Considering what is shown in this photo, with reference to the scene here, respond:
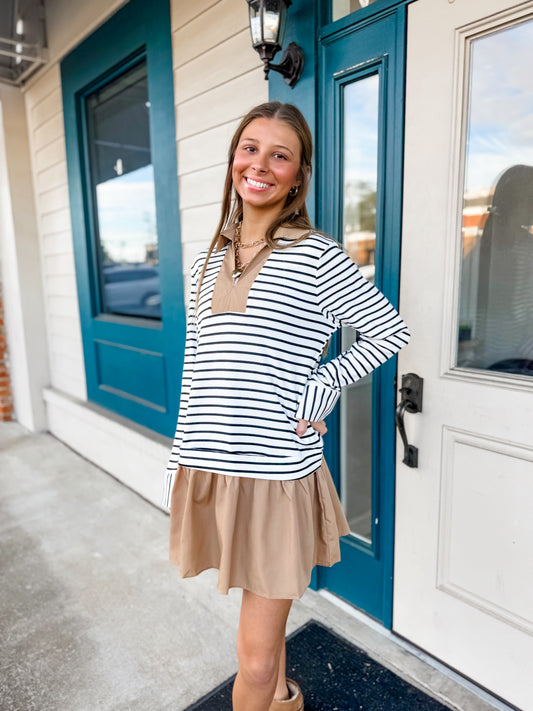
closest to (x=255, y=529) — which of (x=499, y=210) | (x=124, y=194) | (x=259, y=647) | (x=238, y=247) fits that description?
(x=259, y=647)

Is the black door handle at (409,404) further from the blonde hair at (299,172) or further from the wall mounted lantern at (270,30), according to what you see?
the wall mounted lantern at (270,30)

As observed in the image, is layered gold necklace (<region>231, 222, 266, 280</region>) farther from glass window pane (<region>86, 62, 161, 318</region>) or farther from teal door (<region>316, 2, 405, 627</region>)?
glass window pane (<region>86, 62, 161, 318</region>)

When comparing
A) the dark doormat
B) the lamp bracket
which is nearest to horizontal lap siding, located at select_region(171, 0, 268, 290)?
the lamp bracket

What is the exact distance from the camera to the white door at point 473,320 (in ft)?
4.39

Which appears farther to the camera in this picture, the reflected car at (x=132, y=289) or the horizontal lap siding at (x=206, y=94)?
the reflected car at (x=132, y=289)

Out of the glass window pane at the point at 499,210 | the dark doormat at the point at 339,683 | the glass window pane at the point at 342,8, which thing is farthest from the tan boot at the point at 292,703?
the glass window pane at the point at 342,8

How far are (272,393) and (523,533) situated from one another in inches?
34.4

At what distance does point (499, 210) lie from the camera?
1.38 meters

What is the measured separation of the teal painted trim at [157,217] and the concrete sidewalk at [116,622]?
69cm

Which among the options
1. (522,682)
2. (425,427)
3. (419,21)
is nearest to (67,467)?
(425,427)

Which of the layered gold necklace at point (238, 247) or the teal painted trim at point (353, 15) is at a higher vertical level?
the teal painted trim at point (353, 15)

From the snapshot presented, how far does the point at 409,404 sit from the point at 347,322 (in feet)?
1.78

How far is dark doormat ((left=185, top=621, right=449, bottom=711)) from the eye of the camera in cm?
153

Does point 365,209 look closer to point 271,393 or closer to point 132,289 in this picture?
point 271,393
